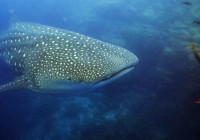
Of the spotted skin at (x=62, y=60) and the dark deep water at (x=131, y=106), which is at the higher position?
the spotted skin at (x=62, y=60)

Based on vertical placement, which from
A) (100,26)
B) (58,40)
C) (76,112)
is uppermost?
(58,40)

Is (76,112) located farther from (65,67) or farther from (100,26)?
(100,26)

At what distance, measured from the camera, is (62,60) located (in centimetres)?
385

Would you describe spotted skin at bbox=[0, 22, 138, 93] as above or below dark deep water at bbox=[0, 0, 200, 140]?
above

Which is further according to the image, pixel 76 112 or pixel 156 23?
pixel 156 23

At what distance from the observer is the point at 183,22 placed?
12891mm

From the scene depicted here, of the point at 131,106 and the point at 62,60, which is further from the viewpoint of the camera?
the point at 131,106

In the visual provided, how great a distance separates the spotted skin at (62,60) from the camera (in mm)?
3475

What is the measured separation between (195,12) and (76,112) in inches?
560

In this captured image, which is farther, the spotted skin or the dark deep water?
the dark deep water

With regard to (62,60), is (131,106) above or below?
below

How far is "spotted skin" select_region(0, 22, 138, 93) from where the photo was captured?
347 centimetres

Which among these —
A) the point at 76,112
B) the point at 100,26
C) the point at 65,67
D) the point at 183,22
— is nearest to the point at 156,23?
the point at 183,22

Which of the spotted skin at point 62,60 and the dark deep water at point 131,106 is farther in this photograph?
the dark deep water at point 131,106
